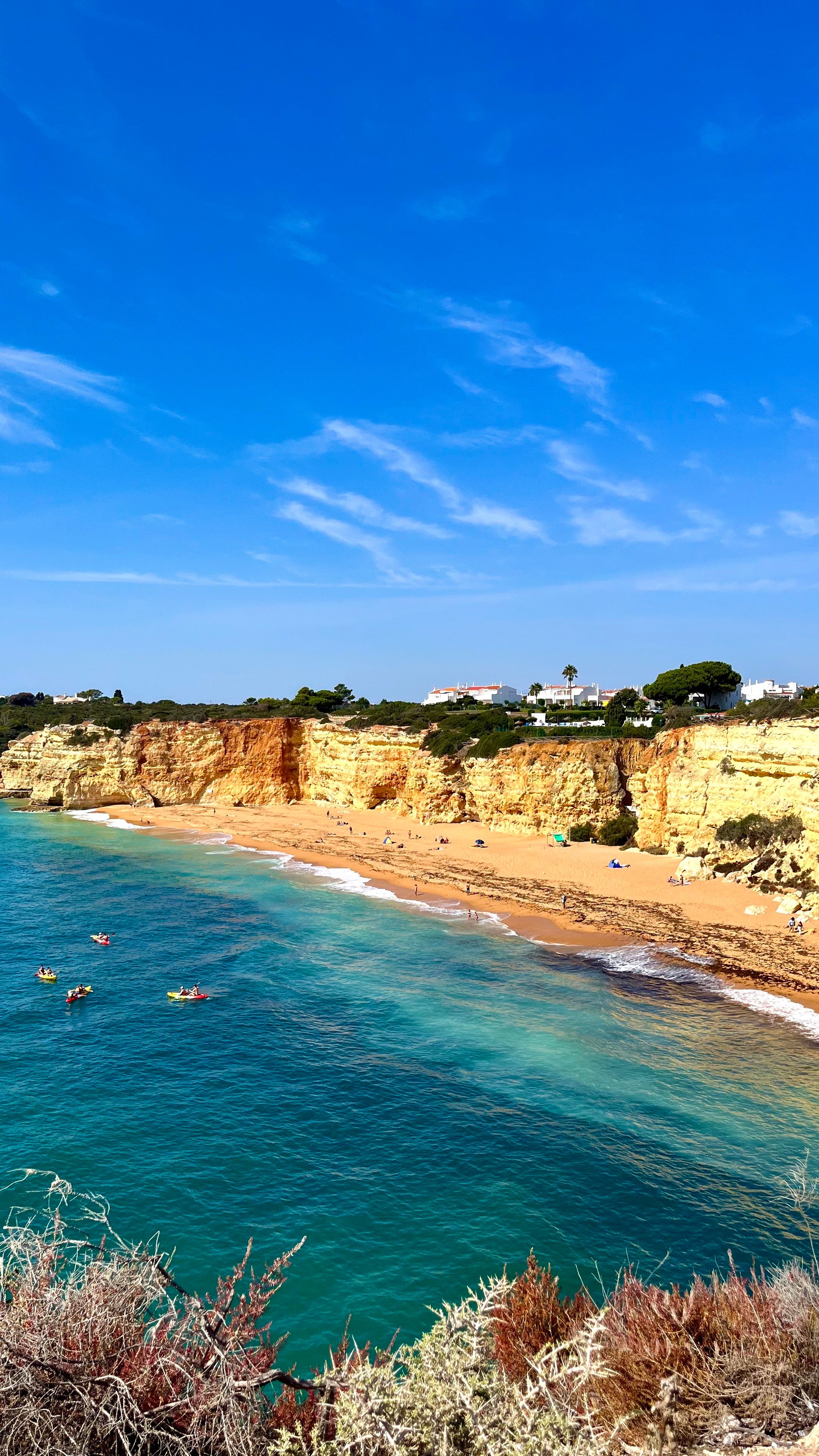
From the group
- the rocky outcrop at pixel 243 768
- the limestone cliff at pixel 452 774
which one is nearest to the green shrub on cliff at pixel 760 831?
the limestone cliff at pixel 452 774

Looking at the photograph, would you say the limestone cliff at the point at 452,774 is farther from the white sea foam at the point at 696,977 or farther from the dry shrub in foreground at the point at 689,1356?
the dry shrub in foreground at the point at 689,1356

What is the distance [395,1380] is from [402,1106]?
1146 cm

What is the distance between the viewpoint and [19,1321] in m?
5.98

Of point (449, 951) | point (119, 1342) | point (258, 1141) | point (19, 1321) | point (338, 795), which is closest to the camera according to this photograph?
point (19, 1321)

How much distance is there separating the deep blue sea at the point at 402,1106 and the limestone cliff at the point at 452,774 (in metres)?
12.6

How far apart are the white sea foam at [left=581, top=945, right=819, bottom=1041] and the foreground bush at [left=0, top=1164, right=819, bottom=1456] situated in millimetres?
16415

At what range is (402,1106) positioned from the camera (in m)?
17.8

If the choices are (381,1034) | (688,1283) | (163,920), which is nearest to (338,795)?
(163,920)

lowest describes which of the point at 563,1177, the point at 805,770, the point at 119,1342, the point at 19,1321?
the point at 563,1177

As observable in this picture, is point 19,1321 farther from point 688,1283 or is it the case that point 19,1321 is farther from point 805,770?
point 805,770

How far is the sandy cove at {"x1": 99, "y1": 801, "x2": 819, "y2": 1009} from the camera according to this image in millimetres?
28344

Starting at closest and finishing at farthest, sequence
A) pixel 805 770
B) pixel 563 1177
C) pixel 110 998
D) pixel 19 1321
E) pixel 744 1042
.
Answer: pixel 19 1321
pixel 563 1177
pixel 744 1042
pixel 110 998
pixel 805 770

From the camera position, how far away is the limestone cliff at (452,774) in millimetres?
36688

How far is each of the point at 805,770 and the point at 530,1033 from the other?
1930cm
